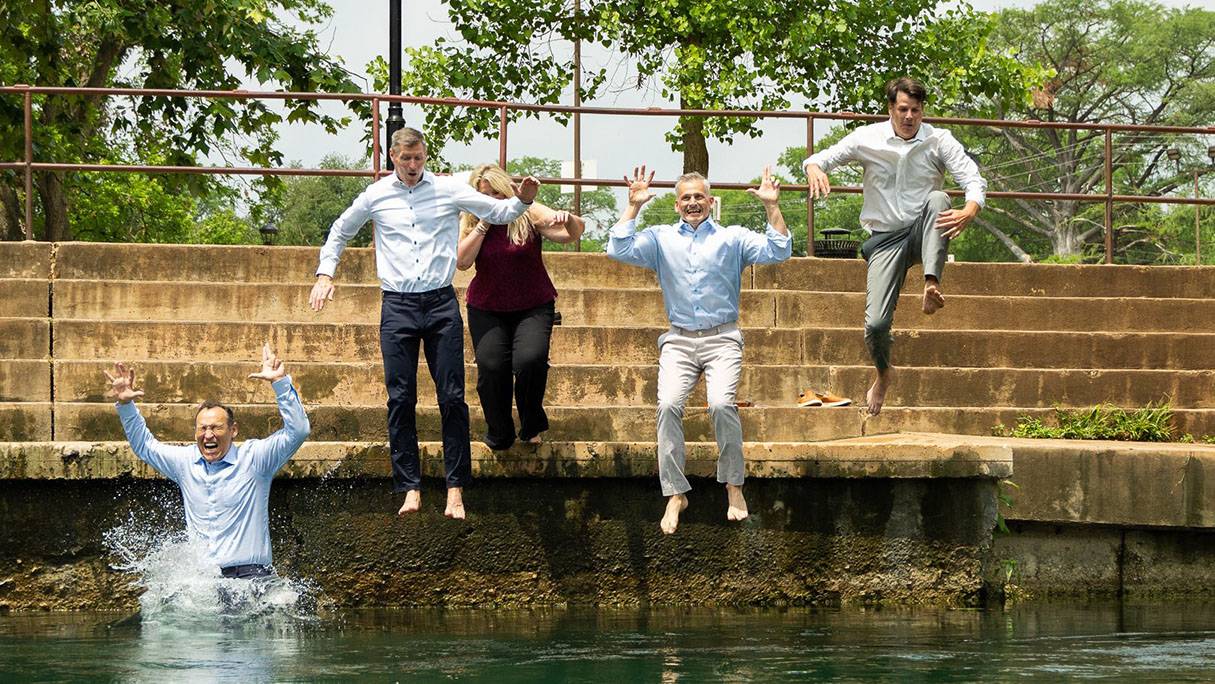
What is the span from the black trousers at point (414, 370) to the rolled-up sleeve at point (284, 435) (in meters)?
0.55

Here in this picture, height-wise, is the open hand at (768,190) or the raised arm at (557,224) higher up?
the open hand at (768,190)

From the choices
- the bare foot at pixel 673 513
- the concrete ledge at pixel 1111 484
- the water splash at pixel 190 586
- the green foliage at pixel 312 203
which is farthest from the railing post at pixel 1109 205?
the green foliage at pixel 312 203

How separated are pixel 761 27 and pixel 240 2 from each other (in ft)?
35.1

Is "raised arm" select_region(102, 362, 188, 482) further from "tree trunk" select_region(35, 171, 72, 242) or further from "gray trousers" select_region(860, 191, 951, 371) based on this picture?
"tree trunk" select_region(35, 171, 72, 242)

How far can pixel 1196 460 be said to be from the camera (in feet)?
32.8

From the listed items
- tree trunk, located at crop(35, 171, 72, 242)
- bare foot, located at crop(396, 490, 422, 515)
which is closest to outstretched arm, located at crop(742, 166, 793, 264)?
bare foot, located at crop(396, 490, 422, 515)

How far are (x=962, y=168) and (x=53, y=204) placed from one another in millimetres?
15443

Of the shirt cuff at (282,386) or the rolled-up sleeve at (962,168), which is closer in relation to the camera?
the shirt cuff at (282,386)

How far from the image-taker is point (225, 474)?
8555mm

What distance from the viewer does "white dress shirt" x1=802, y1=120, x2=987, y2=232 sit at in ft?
31.2

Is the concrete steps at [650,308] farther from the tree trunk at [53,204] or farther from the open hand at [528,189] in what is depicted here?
the tree trunk at [53,204]

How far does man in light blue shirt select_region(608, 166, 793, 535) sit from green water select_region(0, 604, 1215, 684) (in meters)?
0.83

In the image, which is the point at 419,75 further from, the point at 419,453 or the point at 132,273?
the point at 419,453

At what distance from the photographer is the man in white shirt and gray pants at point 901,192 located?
9.45 m
